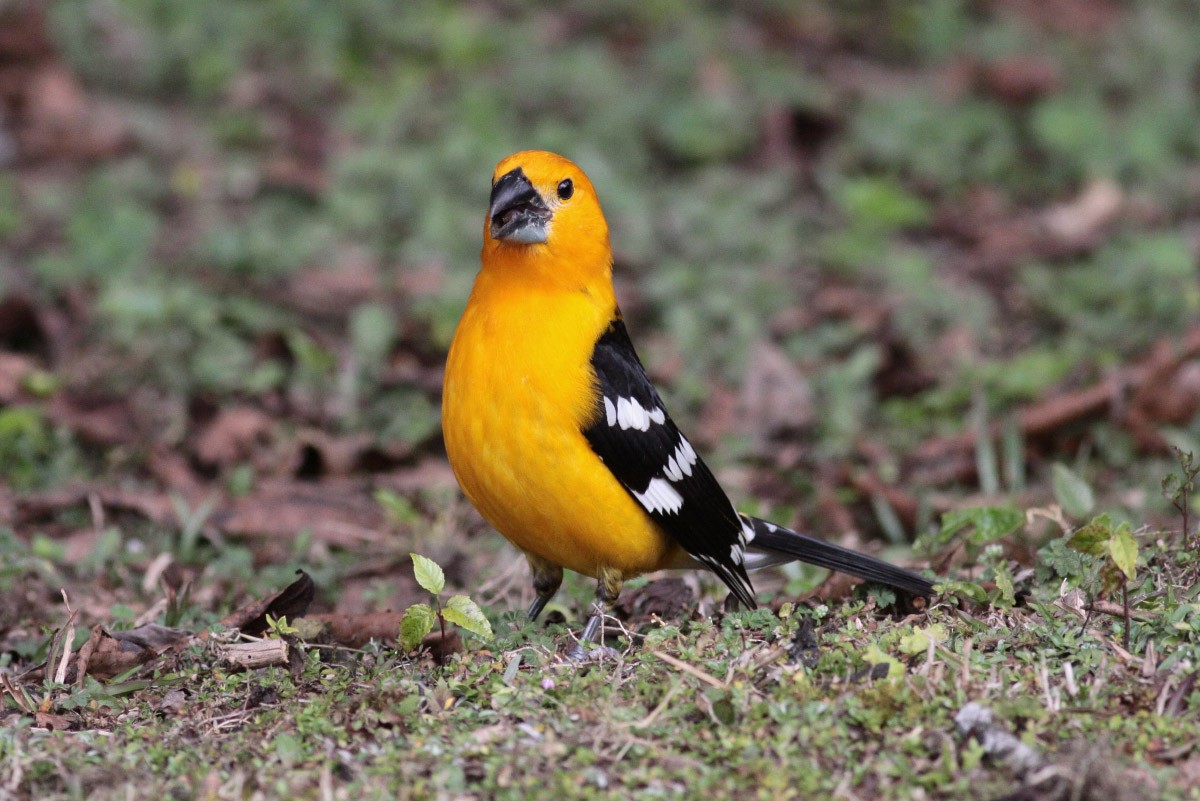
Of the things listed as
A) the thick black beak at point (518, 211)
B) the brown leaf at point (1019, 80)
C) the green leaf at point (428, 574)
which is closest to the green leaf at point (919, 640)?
the green leaf at point (428, 574)

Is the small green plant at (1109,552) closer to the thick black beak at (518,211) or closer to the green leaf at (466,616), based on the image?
the green leaf at (466,616)

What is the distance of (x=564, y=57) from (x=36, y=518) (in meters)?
5.45

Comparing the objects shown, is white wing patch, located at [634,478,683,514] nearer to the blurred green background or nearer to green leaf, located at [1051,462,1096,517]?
green leaf, located at [1051,462,1096,517]

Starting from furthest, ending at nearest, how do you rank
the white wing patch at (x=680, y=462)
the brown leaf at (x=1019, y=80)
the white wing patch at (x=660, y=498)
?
the brown leaf at (x=1019, y=80) → the white wing patch at (x=680, y=462) → the white wing patch at (x=660, y=498)

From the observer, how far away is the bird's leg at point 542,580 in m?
4.50

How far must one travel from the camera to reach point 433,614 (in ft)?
12.6

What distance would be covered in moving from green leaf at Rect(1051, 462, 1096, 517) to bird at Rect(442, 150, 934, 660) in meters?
0.99

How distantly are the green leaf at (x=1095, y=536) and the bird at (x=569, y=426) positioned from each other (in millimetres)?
455

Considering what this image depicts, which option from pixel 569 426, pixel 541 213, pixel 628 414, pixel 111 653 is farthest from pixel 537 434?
pixel 111 653

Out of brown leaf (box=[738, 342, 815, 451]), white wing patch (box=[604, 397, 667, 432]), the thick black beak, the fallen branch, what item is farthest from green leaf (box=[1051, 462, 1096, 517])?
the fallen branch

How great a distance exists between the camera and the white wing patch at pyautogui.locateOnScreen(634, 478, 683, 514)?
166 inches

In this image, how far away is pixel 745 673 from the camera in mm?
3492

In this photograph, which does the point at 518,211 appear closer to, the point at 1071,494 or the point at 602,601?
the point at 602,601

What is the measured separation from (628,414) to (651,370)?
272 centimetres
